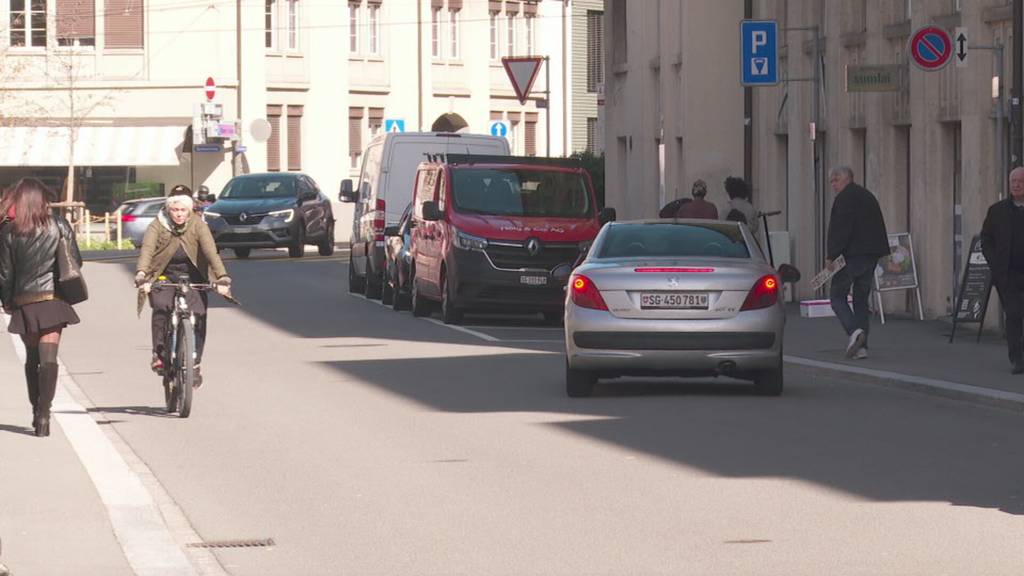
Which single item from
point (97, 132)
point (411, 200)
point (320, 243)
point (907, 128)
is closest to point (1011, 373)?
point (907, 128)

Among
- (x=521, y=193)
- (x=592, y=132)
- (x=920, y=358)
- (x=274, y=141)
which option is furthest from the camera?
(x=592, y=132)

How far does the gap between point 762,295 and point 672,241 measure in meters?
1.01

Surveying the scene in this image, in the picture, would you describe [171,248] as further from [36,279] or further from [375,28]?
[375,28]

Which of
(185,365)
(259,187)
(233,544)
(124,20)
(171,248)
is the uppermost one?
(124,20)

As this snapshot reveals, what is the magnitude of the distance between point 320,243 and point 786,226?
18.5 meters

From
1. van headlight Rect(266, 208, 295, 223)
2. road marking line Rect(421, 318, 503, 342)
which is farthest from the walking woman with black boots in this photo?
van headlight Rect(266, 208, 295, 223)

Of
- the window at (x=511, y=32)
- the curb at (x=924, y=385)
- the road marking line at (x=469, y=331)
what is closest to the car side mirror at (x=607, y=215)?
the road marking line at (x=469, y=331)

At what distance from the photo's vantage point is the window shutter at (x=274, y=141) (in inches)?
2746

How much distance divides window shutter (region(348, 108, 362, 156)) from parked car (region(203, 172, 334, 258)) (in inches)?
942

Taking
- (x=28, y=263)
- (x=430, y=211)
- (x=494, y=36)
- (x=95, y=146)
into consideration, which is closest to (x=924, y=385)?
(x=28, y=263)

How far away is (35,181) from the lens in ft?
47.6

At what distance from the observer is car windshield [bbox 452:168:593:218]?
27.6 metres

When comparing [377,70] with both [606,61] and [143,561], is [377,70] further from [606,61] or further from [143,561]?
[143,561]

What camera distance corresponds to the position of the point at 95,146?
225 feet
